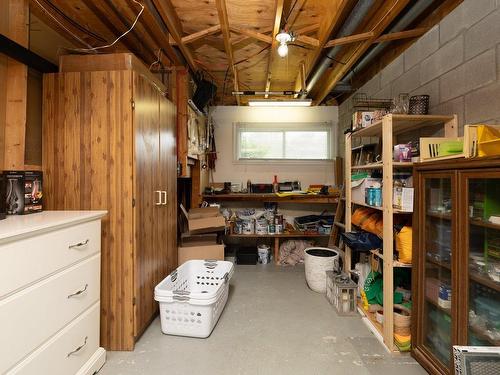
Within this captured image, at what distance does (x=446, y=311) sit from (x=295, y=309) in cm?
125

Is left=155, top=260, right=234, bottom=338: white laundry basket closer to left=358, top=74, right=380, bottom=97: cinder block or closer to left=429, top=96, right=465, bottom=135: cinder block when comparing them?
Answer: left=429, top=96, right=465, bottom=135: cinder block

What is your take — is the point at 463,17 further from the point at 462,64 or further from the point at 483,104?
the point at 483,104

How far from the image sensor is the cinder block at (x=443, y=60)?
1797 millimetres

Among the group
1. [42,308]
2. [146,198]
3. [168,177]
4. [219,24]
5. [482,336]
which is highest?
[219,24]

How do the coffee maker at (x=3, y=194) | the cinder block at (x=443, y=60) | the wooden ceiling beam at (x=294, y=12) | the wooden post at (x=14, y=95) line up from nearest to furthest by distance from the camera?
the coffee maker at (x=3, y=194) → the wooden post at (x=14, y=95) → the cinder block at (x=443, y=60) → the wooden ceiling beam at (x=294, y=12)

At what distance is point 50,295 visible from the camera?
1269 mm

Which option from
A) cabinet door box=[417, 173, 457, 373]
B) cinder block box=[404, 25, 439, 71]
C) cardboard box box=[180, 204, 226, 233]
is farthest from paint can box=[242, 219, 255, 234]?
cinder block box=[404, 25, 439, 71]

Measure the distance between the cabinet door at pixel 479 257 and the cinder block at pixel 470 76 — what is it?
28.9 inches

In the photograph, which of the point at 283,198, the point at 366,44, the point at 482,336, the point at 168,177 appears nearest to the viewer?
the point at 482,336

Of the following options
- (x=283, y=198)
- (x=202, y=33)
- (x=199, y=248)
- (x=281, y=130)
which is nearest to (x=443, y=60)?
(x=202, y=33)

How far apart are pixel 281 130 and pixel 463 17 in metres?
2.76

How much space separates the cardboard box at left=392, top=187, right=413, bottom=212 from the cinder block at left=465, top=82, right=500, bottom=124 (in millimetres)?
597

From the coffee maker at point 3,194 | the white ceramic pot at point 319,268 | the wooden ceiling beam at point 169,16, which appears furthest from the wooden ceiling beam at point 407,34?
the coffee maker at point 3,194

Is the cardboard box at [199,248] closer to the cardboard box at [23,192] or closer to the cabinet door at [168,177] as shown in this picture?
the cabinet door at [168,177]
